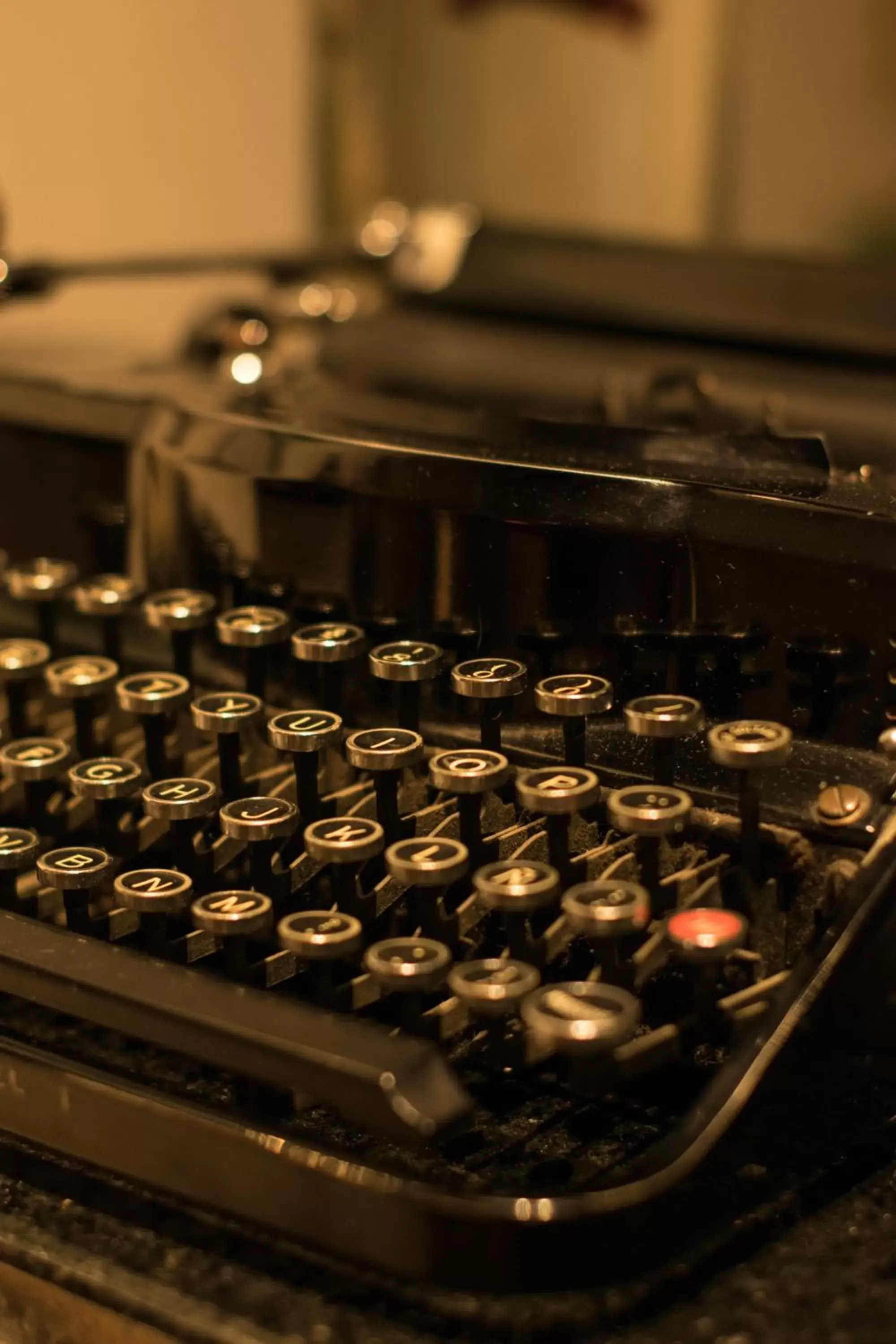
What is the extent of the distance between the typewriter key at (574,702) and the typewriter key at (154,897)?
196 millimetres

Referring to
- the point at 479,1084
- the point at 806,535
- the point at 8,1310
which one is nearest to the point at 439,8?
the point at 806,535

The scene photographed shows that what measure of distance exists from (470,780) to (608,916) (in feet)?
0.40

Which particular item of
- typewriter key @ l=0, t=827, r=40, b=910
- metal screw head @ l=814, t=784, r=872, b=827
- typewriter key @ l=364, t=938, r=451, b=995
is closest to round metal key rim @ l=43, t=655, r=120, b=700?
typewriter key @ l=0, t=827, r=40, b=910

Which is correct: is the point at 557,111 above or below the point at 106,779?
above

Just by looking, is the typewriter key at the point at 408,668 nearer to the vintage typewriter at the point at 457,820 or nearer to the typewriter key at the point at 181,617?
the vintage typewriter at the point at 457,820

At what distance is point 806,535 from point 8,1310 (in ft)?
1.63

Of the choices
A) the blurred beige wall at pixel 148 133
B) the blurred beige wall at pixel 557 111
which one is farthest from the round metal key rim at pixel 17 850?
the blurred beige wall at pixel 557 111

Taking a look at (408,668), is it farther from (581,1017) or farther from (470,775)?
(581,1017)

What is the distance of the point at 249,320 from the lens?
4.62 ft

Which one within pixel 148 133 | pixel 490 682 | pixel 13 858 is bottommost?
pixel 13 858

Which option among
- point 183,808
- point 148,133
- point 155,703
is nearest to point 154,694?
point 155,703

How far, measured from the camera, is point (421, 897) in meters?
0.73

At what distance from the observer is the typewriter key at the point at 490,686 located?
0.78 metres

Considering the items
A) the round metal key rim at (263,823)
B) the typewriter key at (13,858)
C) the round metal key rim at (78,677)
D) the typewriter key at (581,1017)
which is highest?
the round metal key rim at (78,677)
